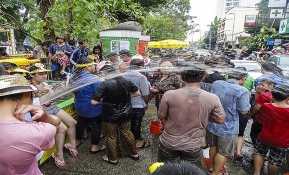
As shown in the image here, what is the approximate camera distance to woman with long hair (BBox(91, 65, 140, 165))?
3.18 metres

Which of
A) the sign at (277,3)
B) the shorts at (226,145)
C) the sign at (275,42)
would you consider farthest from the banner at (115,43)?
the sign at (275,42)

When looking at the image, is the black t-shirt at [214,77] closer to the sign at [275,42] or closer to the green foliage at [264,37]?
the sign at [275,42]

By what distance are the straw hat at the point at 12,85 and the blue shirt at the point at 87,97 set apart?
6.52 ft

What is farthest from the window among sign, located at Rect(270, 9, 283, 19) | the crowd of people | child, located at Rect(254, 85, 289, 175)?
sign, located at Rect(270, 9, 283, 19)

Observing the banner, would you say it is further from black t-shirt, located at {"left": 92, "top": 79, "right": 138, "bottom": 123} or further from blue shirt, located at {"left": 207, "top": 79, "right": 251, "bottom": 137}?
blue shirt, located at {"left": 207, "top": 79, "right": 251, "bottom": 137}

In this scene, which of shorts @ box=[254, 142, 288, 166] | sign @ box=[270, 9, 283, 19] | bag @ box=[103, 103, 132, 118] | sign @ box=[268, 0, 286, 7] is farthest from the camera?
sign @ box=[270, 9, 283, 19]

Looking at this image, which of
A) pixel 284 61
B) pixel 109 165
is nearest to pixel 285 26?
pixel 284 61

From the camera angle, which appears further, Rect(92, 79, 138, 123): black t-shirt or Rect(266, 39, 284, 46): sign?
Rect(266, 39, 284, 46): sign

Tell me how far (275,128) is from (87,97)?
2.75m

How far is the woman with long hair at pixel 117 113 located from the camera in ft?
10.4

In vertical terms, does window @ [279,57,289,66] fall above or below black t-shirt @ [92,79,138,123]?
above

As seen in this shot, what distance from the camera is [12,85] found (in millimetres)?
1395

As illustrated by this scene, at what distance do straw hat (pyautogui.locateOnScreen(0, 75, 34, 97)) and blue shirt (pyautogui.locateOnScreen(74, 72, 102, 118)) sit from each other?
199cm

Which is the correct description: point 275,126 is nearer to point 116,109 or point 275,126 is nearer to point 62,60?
point 116,109
